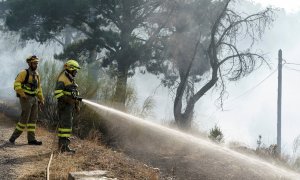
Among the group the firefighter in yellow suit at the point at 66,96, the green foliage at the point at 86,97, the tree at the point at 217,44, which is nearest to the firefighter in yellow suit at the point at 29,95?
the firefighter in yellow suit at the point at 66,96

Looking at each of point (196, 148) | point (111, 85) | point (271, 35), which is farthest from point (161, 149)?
point (271, 35)

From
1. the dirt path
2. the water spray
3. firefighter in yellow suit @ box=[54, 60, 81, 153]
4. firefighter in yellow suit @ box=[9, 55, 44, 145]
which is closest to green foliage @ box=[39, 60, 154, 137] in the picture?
the water spray

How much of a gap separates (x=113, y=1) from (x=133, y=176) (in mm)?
13163

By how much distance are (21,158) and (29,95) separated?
1592mm

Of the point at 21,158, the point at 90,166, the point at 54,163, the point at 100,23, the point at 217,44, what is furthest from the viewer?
the point at 100,23

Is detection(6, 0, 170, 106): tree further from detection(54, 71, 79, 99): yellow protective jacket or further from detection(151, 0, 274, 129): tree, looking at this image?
detection(54, 71, 79, 99): yellow protective jacket

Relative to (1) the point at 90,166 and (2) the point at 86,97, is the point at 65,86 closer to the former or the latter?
(1) the point at 90,166

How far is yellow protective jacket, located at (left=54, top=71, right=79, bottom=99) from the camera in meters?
7.75

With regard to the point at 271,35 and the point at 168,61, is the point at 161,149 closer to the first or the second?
the point at 168,61

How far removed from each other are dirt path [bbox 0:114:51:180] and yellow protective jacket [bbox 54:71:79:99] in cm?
123

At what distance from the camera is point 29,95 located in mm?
8453

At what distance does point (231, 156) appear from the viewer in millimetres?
10273

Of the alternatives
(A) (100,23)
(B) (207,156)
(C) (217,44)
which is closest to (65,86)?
(B) (207,156)

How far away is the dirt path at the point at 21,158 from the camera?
21.1 feet
